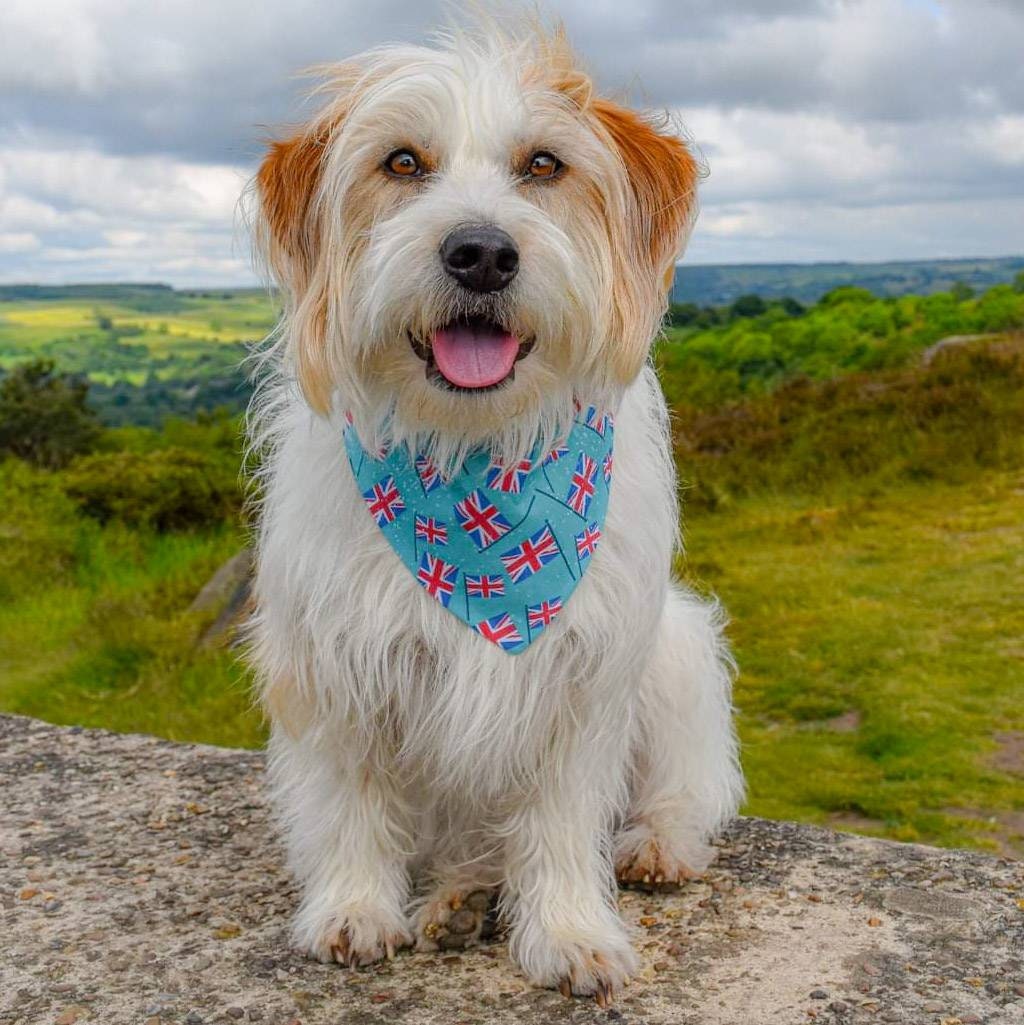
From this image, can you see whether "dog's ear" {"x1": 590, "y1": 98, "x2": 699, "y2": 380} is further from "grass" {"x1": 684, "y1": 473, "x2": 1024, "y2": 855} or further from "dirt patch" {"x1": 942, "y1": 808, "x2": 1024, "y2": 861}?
"dirt patch" {"x1": 942, "y1": 808, "x2": 1024, "y2": 861}

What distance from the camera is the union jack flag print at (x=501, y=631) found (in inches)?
143

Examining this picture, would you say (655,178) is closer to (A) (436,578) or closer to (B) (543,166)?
(B) (543,166)

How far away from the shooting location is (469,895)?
4.08 m

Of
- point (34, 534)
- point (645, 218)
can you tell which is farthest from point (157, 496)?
point (645, 218)

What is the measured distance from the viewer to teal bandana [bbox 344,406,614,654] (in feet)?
11.9

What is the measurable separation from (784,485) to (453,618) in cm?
1044

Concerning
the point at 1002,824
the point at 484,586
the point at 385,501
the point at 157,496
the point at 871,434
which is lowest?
the point at 1002,824

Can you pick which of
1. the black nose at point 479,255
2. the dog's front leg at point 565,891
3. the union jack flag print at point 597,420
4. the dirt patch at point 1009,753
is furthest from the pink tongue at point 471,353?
the dirt patch at point 1009,753

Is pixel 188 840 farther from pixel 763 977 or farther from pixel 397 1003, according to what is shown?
pixel 763 977

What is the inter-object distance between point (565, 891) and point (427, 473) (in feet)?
4.35

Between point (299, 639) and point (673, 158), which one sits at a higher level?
point (673, 158)

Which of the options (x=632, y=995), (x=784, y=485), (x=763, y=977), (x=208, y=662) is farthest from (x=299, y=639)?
(x=784, y=485)

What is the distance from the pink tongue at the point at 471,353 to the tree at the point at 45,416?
16.1 m

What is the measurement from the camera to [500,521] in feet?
12.5
